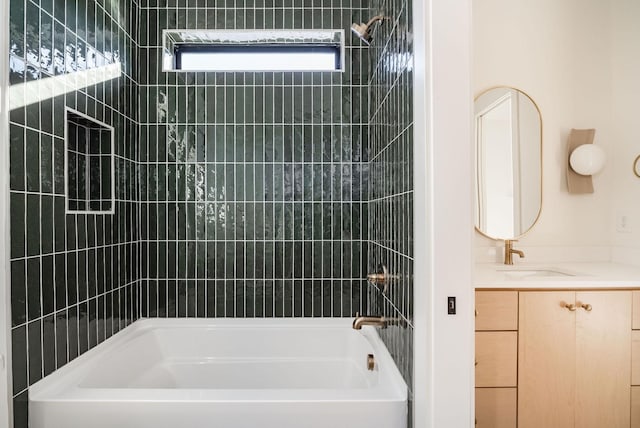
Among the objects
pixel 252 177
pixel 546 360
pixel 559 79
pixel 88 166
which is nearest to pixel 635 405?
pixel 546 360

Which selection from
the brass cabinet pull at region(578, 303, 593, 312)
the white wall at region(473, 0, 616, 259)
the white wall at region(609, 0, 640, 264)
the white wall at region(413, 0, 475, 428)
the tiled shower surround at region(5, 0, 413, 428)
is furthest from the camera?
the tiled shower surround at region(5, 0, 413, 428)

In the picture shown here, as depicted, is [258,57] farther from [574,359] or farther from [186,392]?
[574,359]

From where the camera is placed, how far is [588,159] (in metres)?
2.20

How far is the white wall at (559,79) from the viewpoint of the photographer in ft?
7.49

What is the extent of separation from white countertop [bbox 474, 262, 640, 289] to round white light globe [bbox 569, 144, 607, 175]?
1.70ft

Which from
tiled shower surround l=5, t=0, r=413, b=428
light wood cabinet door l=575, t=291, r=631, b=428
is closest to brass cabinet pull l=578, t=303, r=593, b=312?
light wood cabinet door l=575, t=291, r=631, b=428

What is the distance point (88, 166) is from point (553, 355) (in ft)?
7.58

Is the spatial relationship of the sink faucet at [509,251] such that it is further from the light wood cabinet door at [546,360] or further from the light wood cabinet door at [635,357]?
the light wood cabinet door at [635,357]

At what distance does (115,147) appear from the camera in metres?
2.13

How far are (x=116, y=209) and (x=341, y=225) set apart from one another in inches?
48.9

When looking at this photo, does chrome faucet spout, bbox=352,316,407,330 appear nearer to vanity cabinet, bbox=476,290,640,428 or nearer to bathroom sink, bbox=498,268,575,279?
vanity cabinet, bbox=476,290,640,428

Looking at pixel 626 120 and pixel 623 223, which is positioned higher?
pixel 626 120

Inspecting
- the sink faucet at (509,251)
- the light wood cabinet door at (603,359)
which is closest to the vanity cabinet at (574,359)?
the light wood cabinet door at (603,359)

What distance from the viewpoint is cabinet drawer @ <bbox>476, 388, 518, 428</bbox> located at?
173 centimetres
